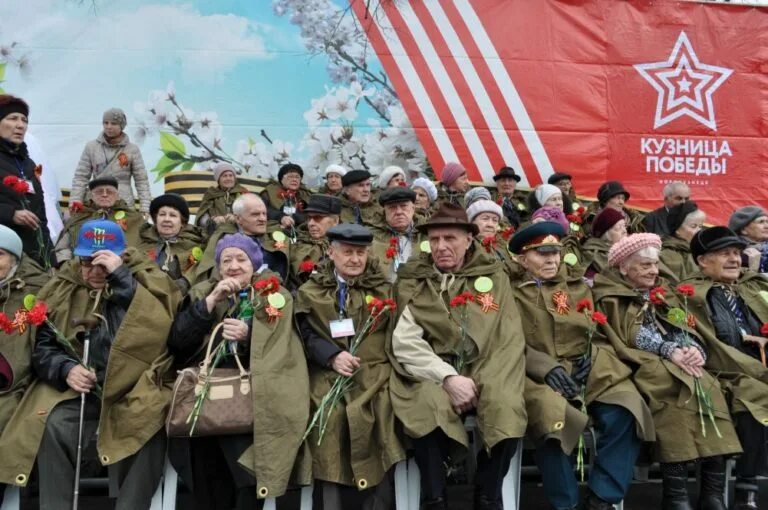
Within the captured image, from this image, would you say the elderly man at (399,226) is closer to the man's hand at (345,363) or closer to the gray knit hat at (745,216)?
the man's hand at (345,363)

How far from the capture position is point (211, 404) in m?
3.22

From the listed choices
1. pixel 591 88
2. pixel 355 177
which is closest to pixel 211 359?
pixel 355 177

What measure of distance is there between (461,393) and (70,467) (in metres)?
1.98

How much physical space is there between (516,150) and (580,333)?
4.64 m

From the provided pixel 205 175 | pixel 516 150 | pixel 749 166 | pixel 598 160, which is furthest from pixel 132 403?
pixel 749 166

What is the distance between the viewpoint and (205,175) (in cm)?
749

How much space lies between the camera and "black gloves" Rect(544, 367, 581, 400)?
139 inches

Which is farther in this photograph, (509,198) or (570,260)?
(509,198)

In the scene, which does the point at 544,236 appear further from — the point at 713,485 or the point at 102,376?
the point at 102,376

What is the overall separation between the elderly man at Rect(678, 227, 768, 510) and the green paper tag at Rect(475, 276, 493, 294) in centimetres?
127

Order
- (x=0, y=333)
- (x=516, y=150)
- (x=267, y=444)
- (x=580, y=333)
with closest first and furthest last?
(x=267, y=444) → (x=0, y=333) → (x=580, y=333) → (x=516, y=150)

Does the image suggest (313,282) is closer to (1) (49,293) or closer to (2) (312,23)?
(1) (49,293)

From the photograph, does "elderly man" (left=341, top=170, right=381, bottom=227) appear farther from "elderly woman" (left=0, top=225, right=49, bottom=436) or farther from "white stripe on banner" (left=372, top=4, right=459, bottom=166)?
"elderly woman" (left=0, top=225, right=49, bottom=436)

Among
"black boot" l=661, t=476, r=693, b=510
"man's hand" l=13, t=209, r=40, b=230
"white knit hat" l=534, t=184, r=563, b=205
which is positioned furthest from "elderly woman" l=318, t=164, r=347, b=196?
"black boot" l=661, t=476, r=693, b=510
